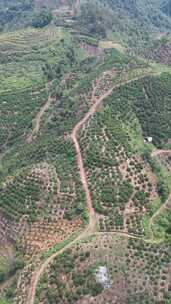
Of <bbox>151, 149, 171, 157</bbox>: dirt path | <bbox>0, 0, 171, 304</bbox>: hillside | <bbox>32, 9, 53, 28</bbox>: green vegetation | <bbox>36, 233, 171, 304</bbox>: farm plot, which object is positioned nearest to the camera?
<bbox>36, 233, 171, 304</bbox>: farm plot

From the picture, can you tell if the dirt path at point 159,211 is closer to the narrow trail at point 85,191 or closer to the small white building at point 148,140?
the narrow trail at point 85,191

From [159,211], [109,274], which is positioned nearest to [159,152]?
[159,211]

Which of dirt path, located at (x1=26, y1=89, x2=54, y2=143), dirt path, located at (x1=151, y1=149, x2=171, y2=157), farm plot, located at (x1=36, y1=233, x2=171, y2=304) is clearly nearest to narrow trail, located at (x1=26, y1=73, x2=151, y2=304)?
farm plot, located at (x1=36, y1=233, x2=171, y2=304)

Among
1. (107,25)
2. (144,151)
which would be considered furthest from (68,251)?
(107,25)

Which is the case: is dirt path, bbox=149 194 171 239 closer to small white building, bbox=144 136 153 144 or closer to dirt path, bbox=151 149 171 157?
dirt path, bbox=151 149 171 157

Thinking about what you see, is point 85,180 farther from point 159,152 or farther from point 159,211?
point 159,152

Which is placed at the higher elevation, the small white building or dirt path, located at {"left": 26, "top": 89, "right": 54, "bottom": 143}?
the small white building
